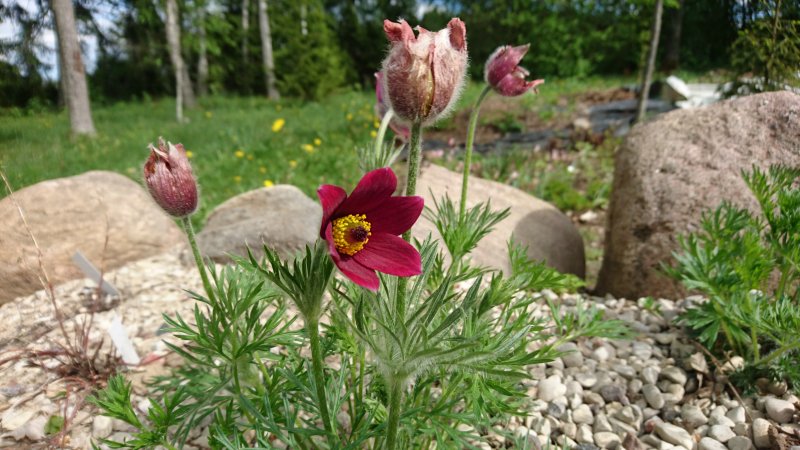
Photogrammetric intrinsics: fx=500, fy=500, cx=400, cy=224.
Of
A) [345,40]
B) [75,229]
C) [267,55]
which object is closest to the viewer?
[75,229]

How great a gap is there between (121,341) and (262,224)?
4.01 ft

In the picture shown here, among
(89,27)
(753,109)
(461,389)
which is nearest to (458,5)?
(753,109)

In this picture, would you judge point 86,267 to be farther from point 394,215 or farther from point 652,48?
point 652,48

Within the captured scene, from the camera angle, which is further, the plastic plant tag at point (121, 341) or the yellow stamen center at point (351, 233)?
the plastic plant tag at point (121, 341)

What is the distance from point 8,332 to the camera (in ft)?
6.73

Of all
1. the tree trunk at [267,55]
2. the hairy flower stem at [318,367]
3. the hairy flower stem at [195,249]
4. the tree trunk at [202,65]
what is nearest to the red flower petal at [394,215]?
the hairy flower stem at [318,367]

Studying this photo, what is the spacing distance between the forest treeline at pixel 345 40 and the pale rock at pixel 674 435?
1676 millimetres

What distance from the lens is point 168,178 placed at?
1.12m

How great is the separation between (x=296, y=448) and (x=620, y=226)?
245 cm

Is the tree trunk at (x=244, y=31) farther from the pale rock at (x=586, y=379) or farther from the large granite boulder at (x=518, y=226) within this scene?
the pale rock at (x=586, y=379)

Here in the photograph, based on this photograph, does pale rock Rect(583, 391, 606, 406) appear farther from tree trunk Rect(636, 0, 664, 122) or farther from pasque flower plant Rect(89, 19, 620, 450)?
tree trunk Rect(636, 0, 664, 122)

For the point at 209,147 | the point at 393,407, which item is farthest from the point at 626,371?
the point at 209,147

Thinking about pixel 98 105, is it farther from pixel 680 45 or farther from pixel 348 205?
pixel 680 45

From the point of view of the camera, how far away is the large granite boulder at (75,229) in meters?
2.30
